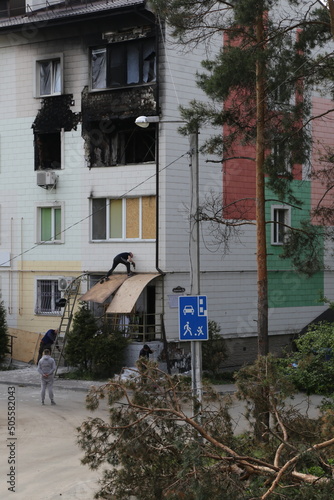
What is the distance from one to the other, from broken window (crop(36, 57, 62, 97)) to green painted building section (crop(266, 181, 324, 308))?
28.6 ft

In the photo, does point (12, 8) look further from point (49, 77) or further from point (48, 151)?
point (48, 151)

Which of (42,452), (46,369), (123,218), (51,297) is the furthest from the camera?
(51,297)

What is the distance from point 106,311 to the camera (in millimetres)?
27141

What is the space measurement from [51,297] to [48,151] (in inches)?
214

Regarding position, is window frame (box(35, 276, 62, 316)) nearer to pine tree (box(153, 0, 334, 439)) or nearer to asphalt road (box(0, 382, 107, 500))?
asphalt road (box(0, 382, 107, 500))

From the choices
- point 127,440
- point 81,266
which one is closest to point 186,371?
point 81,266

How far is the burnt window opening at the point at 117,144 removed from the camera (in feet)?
95.1

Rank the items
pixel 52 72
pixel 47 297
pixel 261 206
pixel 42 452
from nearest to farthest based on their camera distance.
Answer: pixel 42 452 → pixel 261 206 → pixel 52 72 → pixel 47 297

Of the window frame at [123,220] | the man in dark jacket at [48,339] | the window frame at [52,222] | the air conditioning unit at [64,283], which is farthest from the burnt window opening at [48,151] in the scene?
the man in dark jacket at [48,339]

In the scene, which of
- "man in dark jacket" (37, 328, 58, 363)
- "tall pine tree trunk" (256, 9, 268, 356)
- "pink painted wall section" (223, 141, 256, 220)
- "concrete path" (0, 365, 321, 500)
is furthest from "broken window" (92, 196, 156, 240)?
"tall pine tree trunk" (256, 9, 268, 356)

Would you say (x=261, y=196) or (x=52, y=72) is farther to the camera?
(x=52, y=72)

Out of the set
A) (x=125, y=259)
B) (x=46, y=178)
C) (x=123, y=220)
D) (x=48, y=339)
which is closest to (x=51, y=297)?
(x=48, y=339)

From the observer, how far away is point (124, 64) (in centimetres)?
2845

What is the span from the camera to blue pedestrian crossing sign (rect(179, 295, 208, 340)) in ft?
46.0
